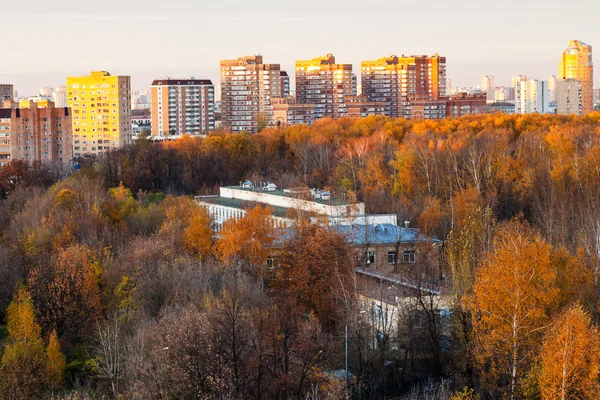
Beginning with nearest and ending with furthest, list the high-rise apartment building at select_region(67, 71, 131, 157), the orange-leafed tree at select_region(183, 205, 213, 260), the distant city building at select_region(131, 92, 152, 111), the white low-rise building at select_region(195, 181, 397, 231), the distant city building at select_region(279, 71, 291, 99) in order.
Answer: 1. the orange-leafed tree at select_region(183, 205, 213, 260)
2. the white low-rise building at select_region(195, 181, 397, 231)
3. the high-rise apartment building at select_region(67, 71, 131, 157)
4. the distant city building at select_region(279, 71, 291, 99)
5. the distant city building at select_region(131, 92, 152, 111)

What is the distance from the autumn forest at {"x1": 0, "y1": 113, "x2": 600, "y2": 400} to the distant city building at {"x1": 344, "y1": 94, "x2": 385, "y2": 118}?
41894 millimetres

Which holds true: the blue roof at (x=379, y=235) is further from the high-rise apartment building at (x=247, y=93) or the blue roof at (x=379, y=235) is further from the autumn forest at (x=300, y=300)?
the high-rise apartment building at (x=247, y=93)

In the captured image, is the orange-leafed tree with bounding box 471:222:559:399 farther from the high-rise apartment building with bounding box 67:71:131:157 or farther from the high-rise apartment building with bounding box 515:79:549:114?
the high-rise apartment building with bounding box 515:79:549:114

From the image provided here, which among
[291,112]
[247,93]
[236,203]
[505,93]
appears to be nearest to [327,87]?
[247,93]

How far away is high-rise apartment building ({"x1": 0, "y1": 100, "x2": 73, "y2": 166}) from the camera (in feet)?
168

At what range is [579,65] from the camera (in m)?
100

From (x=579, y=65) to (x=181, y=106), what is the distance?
45875 mm

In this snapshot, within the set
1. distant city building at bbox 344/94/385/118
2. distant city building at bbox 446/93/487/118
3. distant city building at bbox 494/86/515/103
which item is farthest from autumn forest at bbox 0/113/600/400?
distant city building at bbox 494/86/515/103

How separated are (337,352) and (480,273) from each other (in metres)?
2.66

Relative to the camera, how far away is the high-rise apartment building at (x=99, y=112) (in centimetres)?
5825

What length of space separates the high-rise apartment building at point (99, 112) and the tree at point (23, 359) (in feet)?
130

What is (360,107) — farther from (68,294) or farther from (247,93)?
(68,294)

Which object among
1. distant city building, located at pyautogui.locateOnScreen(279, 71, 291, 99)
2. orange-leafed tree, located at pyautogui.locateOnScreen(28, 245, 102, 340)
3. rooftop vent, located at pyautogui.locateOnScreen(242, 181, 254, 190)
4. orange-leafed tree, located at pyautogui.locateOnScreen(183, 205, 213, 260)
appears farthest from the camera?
distant city building, located at pyautogui.locateOnScreen(279, 71, 291, 99)

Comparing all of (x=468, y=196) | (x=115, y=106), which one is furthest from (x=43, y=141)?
(x=468, y=196)
